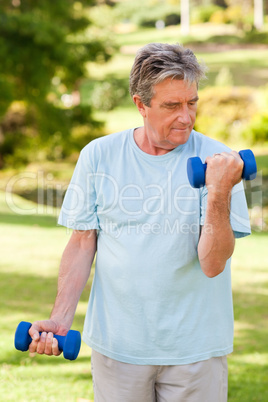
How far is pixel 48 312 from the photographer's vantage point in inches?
215

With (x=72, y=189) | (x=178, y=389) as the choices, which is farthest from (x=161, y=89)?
(x=178, y=389)

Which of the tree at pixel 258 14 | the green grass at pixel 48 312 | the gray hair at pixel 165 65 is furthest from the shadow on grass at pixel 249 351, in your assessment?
the tree at pixel 258 14

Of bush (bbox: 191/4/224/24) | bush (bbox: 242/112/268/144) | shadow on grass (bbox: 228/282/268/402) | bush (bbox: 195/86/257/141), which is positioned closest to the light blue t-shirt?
shadow on grass (bbox: 228/282/268/402)

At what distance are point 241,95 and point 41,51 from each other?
9186mm

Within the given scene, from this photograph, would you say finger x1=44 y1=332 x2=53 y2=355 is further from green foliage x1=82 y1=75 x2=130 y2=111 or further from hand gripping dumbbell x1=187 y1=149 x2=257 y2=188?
green foliage x1=82 y1=75 x2=130 y2=111

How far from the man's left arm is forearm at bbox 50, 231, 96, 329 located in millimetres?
501

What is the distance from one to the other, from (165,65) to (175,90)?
0.09 m

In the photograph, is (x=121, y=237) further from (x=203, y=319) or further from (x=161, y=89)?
(x=161, y=89)

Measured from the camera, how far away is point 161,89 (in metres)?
2.04

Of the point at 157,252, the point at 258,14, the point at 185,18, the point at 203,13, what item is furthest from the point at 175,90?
the point at 203,13

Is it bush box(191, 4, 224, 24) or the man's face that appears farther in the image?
bush box(191, 4, 224, 24)

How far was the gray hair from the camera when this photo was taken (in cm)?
199

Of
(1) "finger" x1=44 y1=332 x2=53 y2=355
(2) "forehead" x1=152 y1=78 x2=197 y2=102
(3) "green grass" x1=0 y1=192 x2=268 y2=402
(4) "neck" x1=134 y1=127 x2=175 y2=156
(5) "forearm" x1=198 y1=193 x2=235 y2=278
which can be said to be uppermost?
(2) "forehead" x1=152 y1=78 x2=197 y2=102

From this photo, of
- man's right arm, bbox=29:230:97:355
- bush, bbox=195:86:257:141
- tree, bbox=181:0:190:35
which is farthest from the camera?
tree, bbox=181:0:190:35
